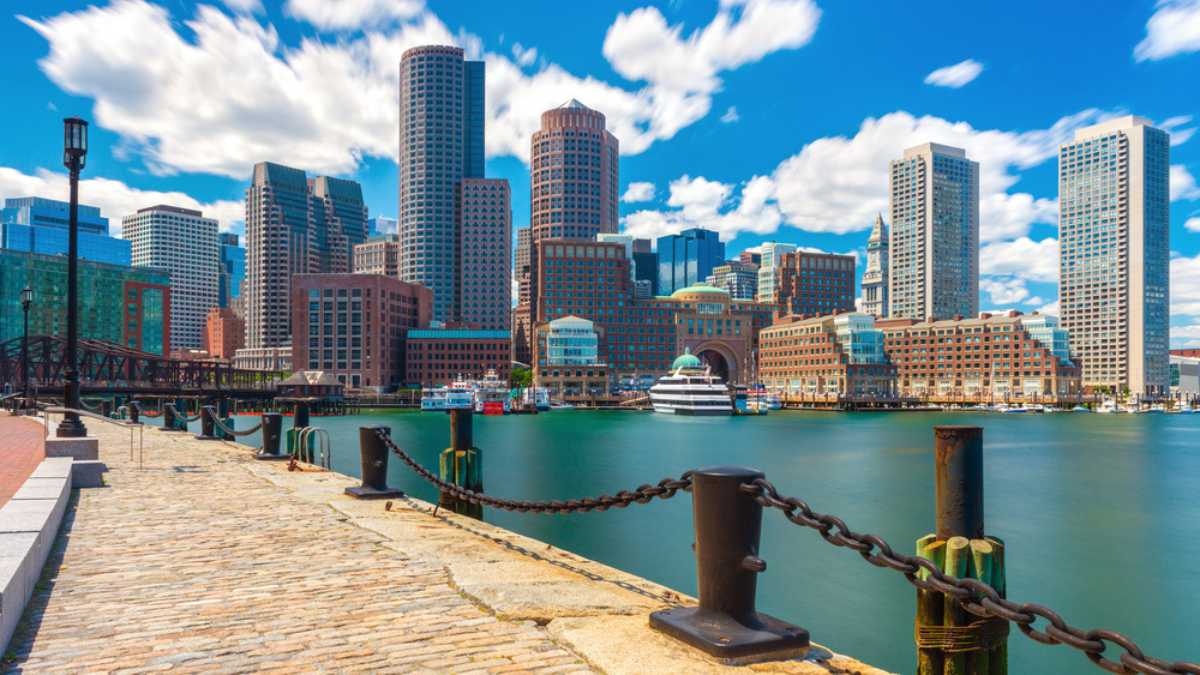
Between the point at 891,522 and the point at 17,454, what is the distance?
111ft

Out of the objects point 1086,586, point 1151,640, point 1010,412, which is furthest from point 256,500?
point 1010,412

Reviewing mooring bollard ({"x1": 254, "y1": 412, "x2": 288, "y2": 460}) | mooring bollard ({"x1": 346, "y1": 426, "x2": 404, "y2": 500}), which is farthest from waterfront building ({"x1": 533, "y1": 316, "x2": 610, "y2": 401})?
mooring bollard ({"x1": 346, "y1": 426, "x2": 404, "y2": 500})

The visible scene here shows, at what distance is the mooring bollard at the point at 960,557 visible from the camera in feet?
20.5

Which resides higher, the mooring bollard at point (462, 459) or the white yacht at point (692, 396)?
the mooring bollard at point (462, 459)

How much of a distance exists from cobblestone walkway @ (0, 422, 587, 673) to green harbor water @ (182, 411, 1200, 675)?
1345 cm

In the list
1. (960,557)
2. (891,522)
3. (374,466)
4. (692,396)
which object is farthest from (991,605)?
(692,396)

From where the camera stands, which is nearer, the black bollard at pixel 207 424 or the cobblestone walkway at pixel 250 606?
the cobblestone walkway at pixel 250 606

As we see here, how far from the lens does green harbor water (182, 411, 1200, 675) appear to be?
21.9 metres

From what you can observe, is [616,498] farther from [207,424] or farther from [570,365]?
[570,365]

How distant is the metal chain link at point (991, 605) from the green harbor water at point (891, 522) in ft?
47.2

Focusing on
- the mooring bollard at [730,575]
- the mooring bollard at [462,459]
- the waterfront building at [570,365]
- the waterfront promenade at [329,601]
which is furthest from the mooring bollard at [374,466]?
the waterfront building at [570,365]

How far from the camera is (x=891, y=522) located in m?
37.4

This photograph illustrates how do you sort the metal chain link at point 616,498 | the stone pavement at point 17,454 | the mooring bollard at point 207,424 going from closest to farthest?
1. the metal chain link at point 616,498
2. the stone pavement at point 17,454
3. the mooring bollard at point 207,424

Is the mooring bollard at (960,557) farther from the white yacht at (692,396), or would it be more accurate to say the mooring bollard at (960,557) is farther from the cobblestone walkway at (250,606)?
the white yacht at (692,396)
